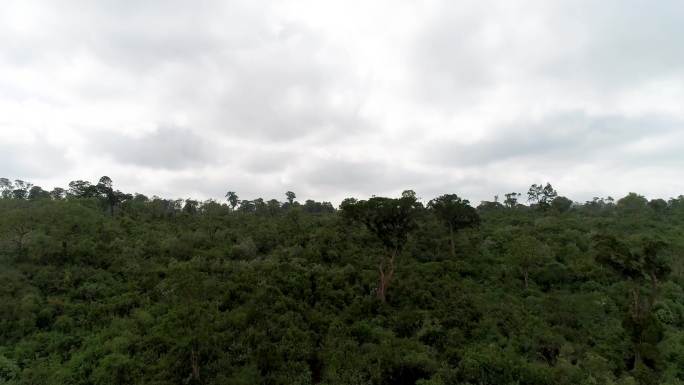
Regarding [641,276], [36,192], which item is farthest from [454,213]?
[36,192]

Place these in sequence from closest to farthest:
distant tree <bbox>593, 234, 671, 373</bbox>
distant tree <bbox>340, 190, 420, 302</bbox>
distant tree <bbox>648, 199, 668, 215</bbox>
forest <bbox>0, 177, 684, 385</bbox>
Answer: forest <bbox>0, 177, 684, 385</bbox> → distant tree <bbox>593, 234, 671, 373</bbox> → distant tree <bbox>340, 190, 420, 302</bbox> → distant tree <bbox>648, 199, 668, 215</bbox>

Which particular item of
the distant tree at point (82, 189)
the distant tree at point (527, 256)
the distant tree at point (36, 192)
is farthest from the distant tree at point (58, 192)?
the distant tree at point (527, 256)

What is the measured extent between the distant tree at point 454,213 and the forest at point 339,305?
0.46 ft

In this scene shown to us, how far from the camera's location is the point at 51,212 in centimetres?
3794

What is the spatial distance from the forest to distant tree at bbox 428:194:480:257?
14 cm

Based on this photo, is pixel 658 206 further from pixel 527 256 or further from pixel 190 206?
pixel 190 206

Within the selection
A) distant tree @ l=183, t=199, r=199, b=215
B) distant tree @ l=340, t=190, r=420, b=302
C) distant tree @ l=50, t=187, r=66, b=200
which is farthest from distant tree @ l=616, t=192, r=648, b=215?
distant tree @ l=50, t=187, r=66, b=200

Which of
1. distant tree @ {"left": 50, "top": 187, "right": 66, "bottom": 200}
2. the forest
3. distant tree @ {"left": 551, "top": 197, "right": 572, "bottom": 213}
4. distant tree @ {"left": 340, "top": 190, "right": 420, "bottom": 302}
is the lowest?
the forest

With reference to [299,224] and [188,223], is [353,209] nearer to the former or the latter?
[299,224]

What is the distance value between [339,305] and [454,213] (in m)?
17.0

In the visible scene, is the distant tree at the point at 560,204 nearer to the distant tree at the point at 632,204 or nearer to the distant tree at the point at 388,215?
the distant tree at the point at 632,204

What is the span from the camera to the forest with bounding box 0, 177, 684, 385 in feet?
55.4

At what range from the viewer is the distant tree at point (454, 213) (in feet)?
116

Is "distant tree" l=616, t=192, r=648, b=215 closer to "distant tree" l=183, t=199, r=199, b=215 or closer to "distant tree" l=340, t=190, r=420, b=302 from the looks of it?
"distant tree" l=340, t=190, r=420, b=302
